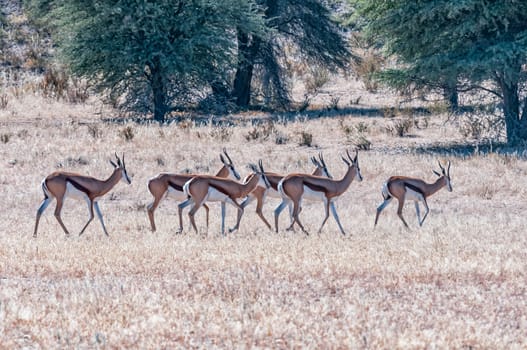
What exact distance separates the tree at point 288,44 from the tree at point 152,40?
10.7 ft

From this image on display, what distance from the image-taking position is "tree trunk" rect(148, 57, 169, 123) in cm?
2866

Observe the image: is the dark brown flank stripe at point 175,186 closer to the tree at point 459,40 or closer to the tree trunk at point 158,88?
the tree at point 459,40

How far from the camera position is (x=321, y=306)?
8.04 m

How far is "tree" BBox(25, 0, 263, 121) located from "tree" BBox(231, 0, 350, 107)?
10.7ft

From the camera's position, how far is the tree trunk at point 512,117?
22.2 m

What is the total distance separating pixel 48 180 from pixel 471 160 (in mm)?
10060

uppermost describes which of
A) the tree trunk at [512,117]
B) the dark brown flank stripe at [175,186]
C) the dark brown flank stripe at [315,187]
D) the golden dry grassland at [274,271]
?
the tree trunk at [512,117]

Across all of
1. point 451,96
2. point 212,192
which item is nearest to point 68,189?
point 212,192

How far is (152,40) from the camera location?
28.3 metres

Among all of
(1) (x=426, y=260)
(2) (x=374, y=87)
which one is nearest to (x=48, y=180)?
(1) (x=426, y=260)

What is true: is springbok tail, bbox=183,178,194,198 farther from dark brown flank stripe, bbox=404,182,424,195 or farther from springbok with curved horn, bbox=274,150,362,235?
dark brown flank stripe, bbox=404,182,424,195

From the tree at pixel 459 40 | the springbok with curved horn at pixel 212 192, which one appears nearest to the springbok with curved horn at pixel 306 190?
the springbok with curved horn at pixel 212 192

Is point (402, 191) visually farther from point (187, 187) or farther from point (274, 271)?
point (274, 271)

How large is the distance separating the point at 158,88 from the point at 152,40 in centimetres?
161
